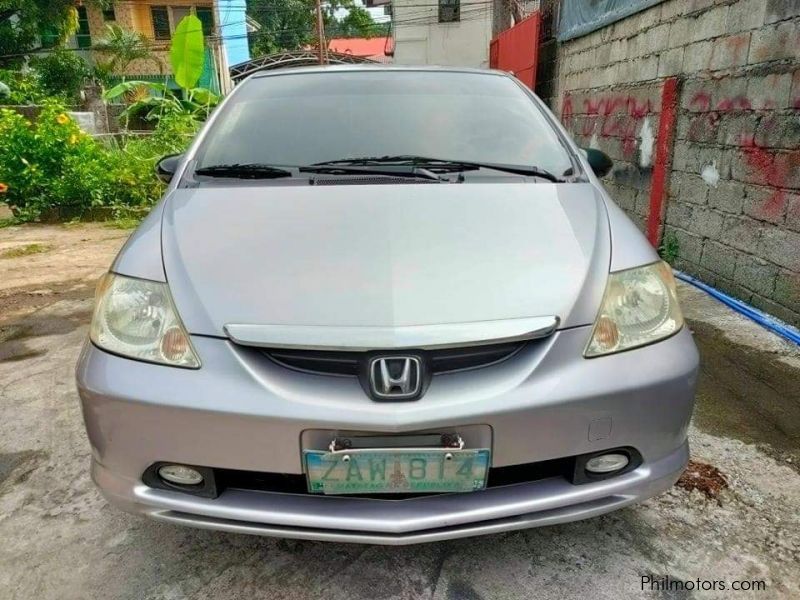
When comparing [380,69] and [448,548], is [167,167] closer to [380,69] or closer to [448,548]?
[380,69]

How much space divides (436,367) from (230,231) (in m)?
0.76

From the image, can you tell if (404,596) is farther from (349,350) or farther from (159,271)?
(159,271)

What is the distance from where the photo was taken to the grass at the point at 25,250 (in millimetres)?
5957

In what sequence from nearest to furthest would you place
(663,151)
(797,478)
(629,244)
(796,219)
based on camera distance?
(629,244) → (797,478) → (796,219) → (663,151)

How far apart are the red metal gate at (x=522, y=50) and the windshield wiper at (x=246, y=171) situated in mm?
5517

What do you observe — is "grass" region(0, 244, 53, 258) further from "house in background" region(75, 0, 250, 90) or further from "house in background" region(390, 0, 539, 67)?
"house in background" region(75, 0, 250, 90)

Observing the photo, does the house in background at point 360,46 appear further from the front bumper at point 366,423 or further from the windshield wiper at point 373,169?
the front bumper at point 366,423

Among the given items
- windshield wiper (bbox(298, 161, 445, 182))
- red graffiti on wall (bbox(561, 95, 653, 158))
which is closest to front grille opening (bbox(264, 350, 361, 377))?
windshield wiper (bbox(298, 161, 445, 182))

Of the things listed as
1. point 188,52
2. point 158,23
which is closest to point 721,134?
point 188,52

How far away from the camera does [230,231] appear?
1742mm

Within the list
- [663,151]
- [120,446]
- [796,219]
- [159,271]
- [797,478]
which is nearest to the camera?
[120,446]

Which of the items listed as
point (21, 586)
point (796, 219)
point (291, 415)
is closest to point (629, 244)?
point (291, 415)

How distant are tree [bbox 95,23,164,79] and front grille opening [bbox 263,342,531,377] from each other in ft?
84.1

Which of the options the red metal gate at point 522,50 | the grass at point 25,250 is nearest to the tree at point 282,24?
the red metal gate at point 522,50
